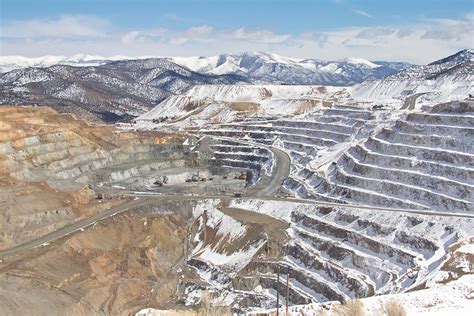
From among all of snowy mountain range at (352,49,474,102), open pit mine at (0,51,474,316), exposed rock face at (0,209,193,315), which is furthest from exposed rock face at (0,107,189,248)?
snowy mountain range at (352,49,474,102)

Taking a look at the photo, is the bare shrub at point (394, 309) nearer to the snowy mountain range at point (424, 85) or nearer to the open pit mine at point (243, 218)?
the open pit mine at point (243, 218)

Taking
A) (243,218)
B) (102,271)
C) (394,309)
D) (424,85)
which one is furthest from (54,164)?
(424,85)

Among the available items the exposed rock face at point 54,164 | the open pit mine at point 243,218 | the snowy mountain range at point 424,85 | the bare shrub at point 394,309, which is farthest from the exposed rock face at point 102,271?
the snowy mountain range at point 424,85

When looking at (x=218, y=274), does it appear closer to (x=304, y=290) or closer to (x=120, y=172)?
(x=304, y=290)

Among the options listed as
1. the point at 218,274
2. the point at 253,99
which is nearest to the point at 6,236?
the point at 218,274

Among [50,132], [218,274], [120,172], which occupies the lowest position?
[218,274]

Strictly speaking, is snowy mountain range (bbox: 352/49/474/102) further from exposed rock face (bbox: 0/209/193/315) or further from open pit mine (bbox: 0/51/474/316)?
exposed rock face (bbox: 0/209/193/315)
